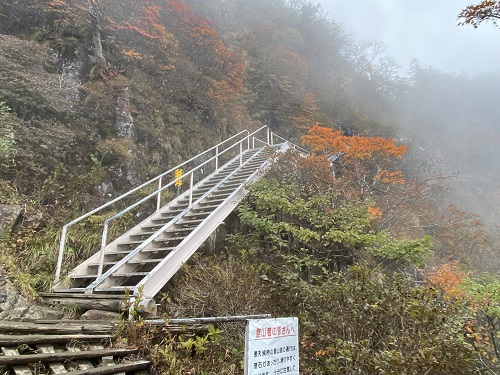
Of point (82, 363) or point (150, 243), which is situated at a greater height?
point (150, 243)

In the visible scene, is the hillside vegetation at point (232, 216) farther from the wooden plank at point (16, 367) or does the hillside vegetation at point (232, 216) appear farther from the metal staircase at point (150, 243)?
the wooden plank at point (16, 367)

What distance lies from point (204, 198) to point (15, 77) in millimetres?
4656

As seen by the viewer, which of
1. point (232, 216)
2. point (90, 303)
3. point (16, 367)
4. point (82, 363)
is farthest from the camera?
point (232, 216)

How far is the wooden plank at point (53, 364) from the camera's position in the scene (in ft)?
9.38

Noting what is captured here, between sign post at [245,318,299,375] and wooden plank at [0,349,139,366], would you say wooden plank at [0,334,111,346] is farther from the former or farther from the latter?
sign post at [245,318,299,375]

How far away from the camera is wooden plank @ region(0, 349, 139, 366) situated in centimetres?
264

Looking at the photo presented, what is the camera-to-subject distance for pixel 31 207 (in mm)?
6055

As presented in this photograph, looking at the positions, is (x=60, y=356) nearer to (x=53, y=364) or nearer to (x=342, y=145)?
(x=53, y=364)

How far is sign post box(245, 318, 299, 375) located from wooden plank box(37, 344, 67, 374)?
66.0 inches

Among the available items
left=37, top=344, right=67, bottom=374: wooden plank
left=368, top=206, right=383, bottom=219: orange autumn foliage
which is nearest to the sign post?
left=37, top=344, right=67, bottom=374: wooden plank

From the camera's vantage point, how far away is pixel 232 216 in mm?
8727

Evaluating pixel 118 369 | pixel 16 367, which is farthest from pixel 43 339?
pixel 118 369

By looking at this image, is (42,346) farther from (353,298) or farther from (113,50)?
(113,50)

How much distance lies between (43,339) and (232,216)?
19.2ft
